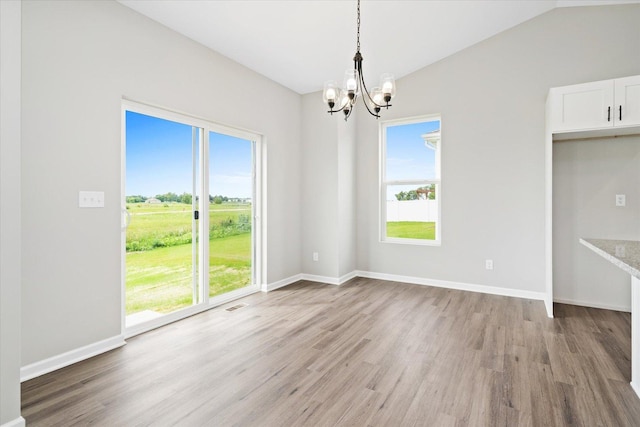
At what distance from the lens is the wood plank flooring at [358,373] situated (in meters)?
1.83

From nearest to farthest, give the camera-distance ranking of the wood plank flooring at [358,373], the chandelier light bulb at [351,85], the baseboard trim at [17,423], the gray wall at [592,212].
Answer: the baseboard trim at [17,423]
the wood plank flooring at [358,373]
the chandelier light bulb at [351,85]
the gray wall at [592,212]

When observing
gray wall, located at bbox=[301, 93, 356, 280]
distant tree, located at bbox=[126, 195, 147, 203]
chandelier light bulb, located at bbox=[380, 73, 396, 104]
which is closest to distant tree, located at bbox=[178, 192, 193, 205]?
distant tree, located at bbox=[126, 195, 147, 203]

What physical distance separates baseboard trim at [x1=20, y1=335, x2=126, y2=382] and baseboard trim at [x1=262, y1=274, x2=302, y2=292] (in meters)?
1.91

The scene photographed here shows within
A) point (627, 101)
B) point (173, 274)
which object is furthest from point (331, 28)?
point (173, 274)

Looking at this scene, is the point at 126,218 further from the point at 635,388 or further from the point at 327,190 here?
the point at 635,388

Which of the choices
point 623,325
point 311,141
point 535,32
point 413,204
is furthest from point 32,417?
point 535,32

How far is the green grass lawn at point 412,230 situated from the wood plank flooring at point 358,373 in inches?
56.6

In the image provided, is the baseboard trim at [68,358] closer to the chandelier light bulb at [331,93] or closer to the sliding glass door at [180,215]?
the sliding glass door at [180,215]

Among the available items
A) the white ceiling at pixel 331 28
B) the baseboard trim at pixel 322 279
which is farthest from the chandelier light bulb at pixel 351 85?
the baseboard trim at pixel 322 279

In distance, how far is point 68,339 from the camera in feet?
7.86

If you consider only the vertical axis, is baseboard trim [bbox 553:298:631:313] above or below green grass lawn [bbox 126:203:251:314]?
below

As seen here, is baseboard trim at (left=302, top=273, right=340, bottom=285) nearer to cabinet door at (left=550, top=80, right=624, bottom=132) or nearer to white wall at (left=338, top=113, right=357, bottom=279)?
white wall at (left=338, top=113, right=357, bottom=279)

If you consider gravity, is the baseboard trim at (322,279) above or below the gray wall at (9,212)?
below

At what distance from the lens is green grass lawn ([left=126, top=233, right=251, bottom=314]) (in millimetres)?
2980
